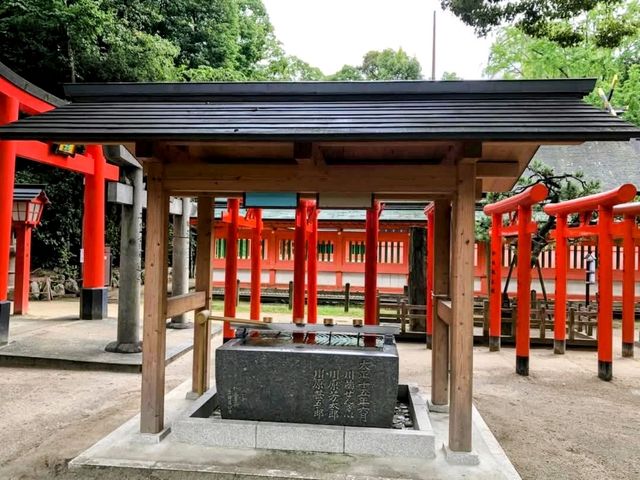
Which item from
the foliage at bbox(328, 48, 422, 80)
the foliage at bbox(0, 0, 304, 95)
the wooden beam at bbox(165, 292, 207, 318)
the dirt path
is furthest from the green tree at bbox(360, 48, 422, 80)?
the wooden beam at bbox(165, 292, 207, 318)

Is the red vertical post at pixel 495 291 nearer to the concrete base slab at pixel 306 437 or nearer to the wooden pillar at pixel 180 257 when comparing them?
the concrete base slab at pixel 306 437

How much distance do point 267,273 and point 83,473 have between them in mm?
14207

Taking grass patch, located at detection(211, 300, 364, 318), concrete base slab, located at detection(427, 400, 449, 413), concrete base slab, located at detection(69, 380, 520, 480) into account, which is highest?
grass patch, located at detection(211, 300, 364, 318)

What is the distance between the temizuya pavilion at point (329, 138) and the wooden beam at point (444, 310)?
1.3 inches

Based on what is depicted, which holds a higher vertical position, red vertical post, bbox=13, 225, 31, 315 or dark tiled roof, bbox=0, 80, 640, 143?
dark tiled roof, bbox=0, 80, 640, 143

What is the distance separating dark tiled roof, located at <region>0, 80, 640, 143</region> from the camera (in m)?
3.73

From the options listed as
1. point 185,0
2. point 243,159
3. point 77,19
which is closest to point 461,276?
point 243,159

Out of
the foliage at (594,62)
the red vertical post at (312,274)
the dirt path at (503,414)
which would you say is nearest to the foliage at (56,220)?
the red vertical post at (312,274)

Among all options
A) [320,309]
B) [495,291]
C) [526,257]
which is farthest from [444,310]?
[320,309]

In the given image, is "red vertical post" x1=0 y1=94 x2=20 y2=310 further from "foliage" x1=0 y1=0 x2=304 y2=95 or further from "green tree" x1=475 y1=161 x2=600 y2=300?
"green tree" x1=475 y1=161 x2=600 y2=300

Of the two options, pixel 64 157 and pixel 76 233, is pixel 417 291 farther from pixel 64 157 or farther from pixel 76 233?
pixel 76 233

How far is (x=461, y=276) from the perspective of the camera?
418 centimetres

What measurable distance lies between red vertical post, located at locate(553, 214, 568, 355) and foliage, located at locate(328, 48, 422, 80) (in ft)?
98.8

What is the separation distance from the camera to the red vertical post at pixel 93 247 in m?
11.8
